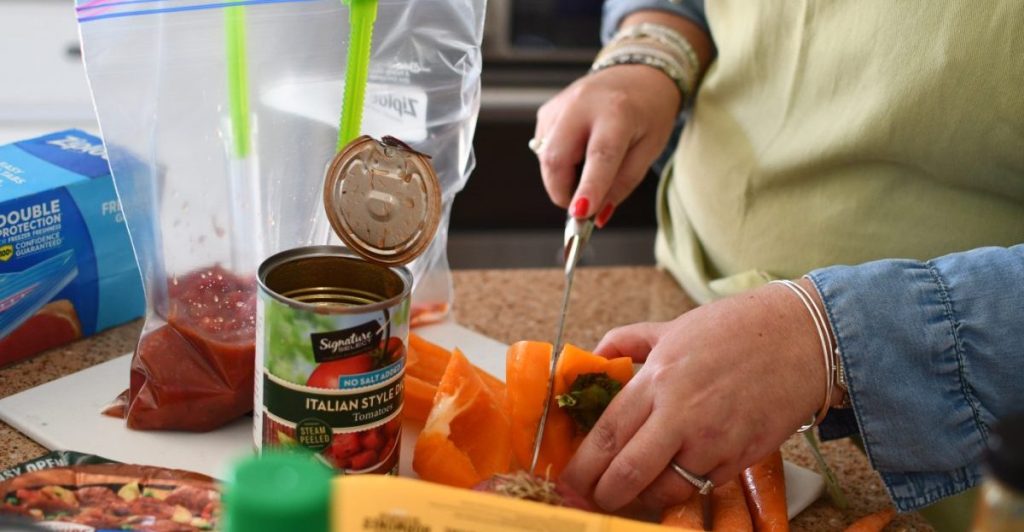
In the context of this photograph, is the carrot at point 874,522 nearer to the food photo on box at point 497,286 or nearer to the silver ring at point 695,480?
the food photo on box at point 497,286

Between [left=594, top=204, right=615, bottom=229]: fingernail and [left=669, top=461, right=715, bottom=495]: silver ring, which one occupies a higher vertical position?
[left=594, top=204, right=615, bottom=229]: fingernail

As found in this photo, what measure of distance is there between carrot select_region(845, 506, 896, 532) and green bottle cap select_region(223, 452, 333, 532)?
0.54 meters

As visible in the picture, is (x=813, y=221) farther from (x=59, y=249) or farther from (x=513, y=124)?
(x=513, y=124)

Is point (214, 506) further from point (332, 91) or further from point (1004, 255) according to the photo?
point (1004, 255)

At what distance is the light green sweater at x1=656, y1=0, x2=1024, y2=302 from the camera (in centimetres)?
95

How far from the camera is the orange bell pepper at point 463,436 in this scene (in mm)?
848

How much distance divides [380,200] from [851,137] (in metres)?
0.47

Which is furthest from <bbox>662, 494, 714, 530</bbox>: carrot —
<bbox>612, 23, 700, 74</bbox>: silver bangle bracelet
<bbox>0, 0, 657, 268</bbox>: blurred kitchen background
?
<bbox>0, 0, 657, 268</bbox>: blurred kitchen background

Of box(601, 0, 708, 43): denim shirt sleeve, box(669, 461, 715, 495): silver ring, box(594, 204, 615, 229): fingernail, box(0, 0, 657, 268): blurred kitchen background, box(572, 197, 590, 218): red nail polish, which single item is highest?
box(601, 0, 708, 43): denim shirt sleeve

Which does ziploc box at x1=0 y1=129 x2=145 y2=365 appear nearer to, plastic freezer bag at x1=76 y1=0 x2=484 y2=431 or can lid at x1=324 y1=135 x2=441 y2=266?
plastic freezer bag at x1=76 y1=0 x2=484 y2=431

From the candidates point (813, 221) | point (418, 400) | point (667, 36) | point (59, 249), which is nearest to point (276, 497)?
point (418, 400)

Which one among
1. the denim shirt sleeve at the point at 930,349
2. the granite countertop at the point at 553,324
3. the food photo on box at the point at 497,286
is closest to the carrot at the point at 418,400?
the food photo on box at the point at 497,286

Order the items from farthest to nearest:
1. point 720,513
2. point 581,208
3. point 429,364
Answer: point 581,208
point 429,364
point 720,513

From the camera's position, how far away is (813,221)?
3.62 ft
